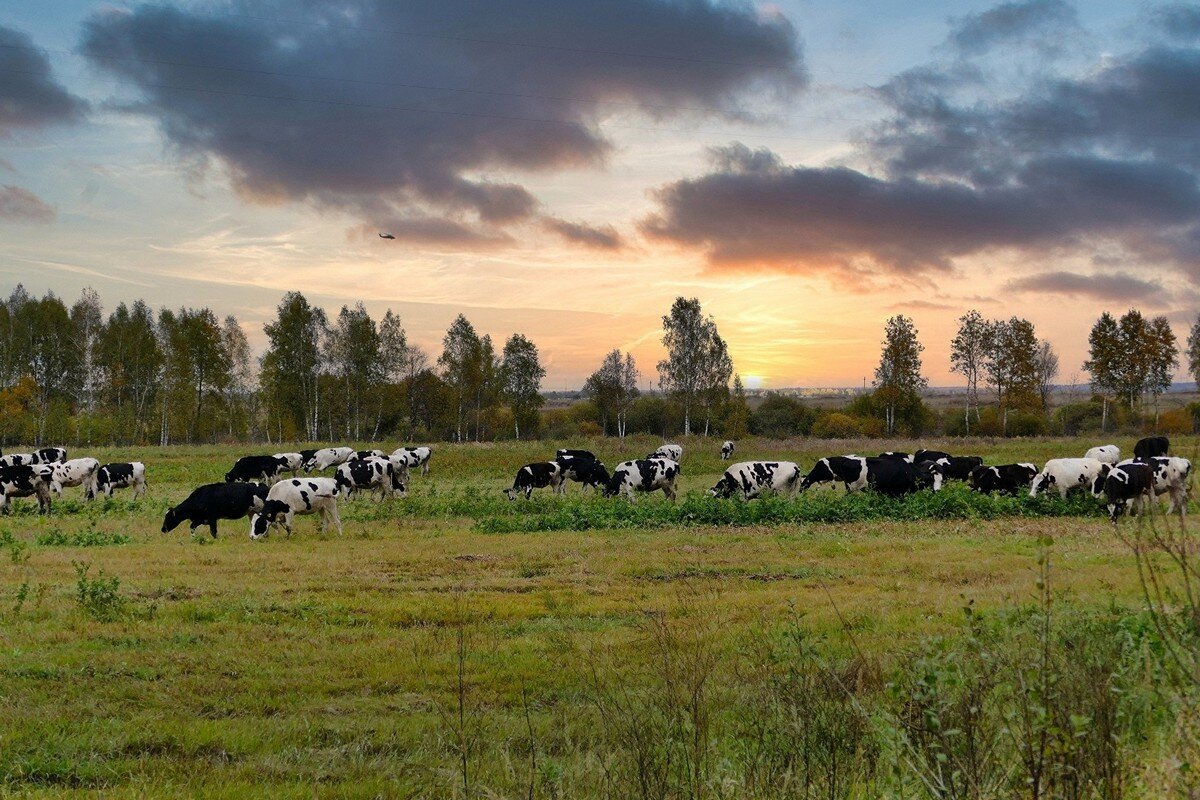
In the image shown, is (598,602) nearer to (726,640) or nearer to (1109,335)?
(726,640)

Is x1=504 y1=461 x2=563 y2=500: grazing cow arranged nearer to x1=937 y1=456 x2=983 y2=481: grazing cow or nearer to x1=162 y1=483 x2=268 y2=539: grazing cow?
x1=162 y1=483 x2=268 y2=539: grazing cow

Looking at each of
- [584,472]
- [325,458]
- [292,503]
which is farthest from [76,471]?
[584,472]

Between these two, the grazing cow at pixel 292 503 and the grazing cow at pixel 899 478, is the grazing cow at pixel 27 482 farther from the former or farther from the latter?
the grazing cow at pixel 899 478

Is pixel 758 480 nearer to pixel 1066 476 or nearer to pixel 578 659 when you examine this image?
pixel 1066 476

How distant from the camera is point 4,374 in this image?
8038 centimetres

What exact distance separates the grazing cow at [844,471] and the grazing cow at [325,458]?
88.8 ft

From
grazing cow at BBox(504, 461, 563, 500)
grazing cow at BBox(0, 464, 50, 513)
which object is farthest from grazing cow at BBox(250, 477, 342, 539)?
grazing cow at BBox(504, 461, 563, 500)

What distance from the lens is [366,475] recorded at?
106 ft

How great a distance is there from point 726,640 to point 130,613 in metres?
8.55

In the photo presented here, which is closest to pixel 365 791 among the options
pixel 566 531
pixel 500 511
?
pixel 566 531

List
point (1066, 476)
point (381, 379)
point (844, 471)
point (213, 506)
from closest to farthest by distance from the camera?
point (213, 506)
point (1066, 476)
point (844, 471)
point (381, 379)

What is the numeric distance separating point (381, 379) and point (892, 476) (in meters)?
66.1

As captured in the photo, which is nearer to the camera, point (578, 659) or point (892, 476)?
point (578, 659)

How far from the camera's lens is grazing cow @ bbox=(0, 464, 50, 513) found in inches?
1072
